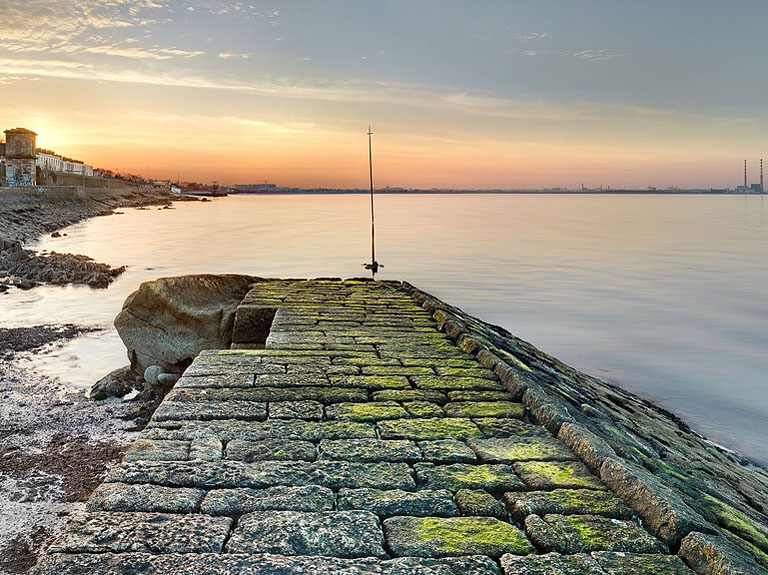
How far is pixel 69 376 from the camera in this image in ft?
33.8

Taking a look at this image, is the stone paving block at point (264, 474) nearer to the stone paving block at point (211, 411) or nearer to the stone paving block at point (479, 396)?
the stone paving block at point (211, 411)

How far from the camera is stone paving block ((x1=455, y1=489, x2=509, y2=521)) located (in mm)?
3119

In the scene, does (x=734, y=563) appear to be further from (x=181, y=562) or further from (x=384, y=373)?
(x=384, y=373)

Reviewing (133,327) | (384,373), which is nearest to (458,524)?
(384,373)

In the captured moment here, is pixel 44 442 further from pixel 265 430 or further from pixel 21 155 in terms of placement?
pixel 21 155

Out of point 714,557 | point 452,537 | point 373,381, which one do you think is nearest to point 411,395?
point 373,381

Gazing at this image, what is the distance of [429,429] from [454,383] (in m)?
1.11

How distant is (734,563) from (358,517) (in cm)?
165

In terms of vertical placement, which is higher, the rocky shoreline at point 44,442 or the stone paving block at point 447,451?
the stone paving block at point 447,451

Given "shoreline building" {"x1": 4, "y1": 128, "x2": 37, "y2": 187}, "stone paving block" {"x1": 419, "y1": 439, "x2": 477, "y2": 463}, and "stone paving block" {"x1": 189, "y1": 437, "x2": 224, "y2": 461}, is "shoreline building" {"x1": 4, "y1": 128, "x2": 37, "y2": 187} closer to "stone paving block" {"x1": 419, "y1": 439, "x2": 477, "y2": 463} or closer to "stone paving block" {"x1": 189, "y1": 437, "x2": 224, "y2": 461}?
"stone paving block" {"x1": 189, "y1": 437, "x2": 224, "y2": 461}

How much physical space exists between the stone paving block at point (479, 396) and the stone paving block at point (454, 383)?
3.2 inches

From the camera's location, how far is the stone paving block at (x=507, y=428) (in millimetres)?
4207

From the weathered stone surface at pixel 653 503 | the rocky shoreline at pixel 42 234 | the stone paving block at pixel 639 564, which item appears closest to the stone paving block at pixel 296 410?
the weathered stone surface at pixel 653 503

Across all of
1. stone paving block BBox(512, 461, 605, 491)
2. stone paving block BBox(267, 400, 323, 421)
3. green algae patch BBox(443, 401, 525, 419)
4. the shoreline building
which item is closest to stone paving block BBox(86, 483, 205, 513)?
stone paving block BBox(267, 400, 323, 421)
